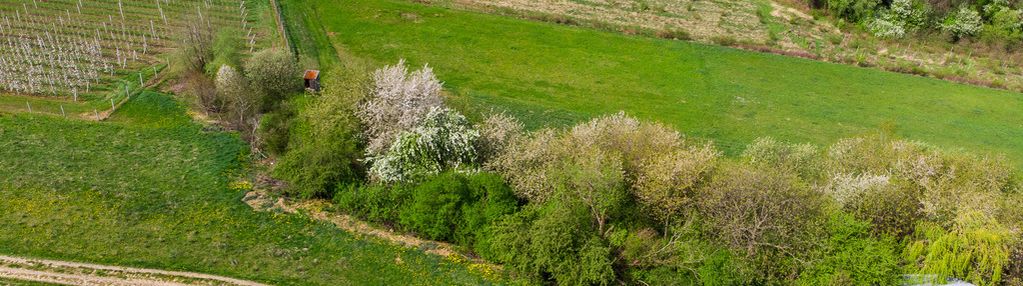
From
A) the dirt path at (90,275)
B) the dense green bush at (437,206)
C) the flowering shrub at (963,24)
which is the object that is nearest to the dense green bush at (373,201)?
the dense green bush at (437,206)

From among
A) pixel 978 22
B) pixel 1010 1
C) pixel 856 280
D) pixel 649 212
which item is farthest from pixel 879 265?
pixel 1010 1

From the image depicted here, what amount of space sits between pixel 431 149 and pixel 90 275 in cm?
1796

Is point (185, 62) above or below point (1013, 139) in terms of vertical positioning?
above

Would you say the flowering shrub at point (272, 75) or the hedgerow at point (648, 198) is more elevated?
the flowering shrub at point (272, 75)

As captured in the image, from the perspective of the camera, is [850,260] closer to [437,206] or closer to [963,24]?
[437,206]

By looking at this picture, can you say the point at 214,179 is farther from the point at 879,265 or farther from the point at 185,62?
the point at 879,265

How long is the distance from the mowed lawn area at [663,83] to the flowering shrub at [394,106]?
1560cm

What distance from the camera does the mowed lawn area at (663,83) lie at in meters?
62.7

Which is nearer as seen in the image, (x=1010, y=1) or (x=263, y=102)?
(x=263, y=102)

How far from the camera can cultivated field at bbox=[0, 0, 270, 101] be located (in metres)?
55.7

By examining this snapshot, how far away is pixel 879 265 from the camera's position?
33.2m

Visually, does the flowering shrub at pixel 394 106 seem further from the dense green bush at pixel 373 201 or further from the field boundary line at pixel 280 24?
the field boundary line at pixel 280 24

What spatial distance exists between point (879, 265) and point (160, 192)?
39199 millimetres

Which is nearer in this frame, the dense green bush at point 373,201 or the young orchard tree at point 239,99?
the dense green bush at point 373,201
